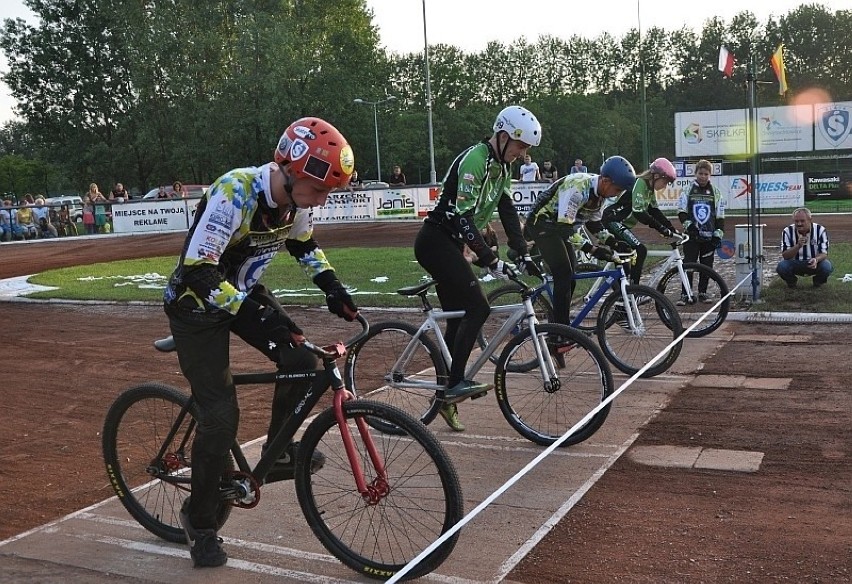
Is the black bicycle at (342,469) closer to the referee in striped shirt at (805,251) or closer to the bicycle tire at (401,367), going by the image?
the bicycle tire at (401,367)

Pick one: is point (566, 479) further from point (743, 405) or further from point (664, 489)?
point (743, 405)

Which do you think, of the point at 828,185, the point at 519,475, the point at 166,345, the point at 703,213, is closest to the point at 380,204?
the point at 828,185

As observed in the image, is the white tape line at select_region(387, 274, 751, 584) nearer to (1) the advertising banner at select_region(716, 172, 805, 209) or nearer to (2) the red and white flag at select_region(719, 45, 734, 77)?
(2) the red and white flag at select_region(719, 45, 734, 77)

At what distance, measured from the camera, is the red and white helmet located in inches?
158

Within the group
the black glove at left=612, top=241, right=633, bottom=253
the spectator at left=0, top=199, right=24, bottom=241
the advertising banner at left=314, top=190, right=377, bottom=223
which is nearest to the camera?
the black glove at left=612, top=241, right=633, bottom=253

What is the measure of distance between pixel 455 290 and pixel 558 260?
2.06m

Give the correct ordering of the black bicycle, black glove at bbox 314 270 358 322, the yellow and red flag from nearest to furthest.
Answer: the black bicycle
black glove at bbox 314 270 358 322
the yellow and red flag

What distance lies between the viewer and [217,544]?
450 centimetres

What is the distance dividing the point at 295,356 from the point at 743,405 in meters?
4.23

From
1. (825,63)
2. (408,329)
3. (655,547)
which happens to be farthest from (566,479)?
(825,63)

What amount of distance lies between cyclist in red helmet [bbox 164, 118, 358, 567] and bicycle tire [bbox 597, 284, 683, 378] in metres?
4.28

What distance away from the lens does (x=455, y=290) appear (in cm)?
655

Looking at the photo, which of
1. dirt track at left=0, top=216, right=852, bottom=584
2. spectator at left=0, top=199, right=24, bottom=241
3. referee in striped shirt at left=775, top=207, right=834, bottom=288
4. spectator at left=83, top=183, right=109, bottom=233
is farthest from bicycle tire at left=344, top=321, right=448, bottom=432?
spectator at left=0, top=199, right=24, bottom=241

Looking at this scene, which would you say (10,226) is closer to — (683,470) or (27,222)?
(27,222)
